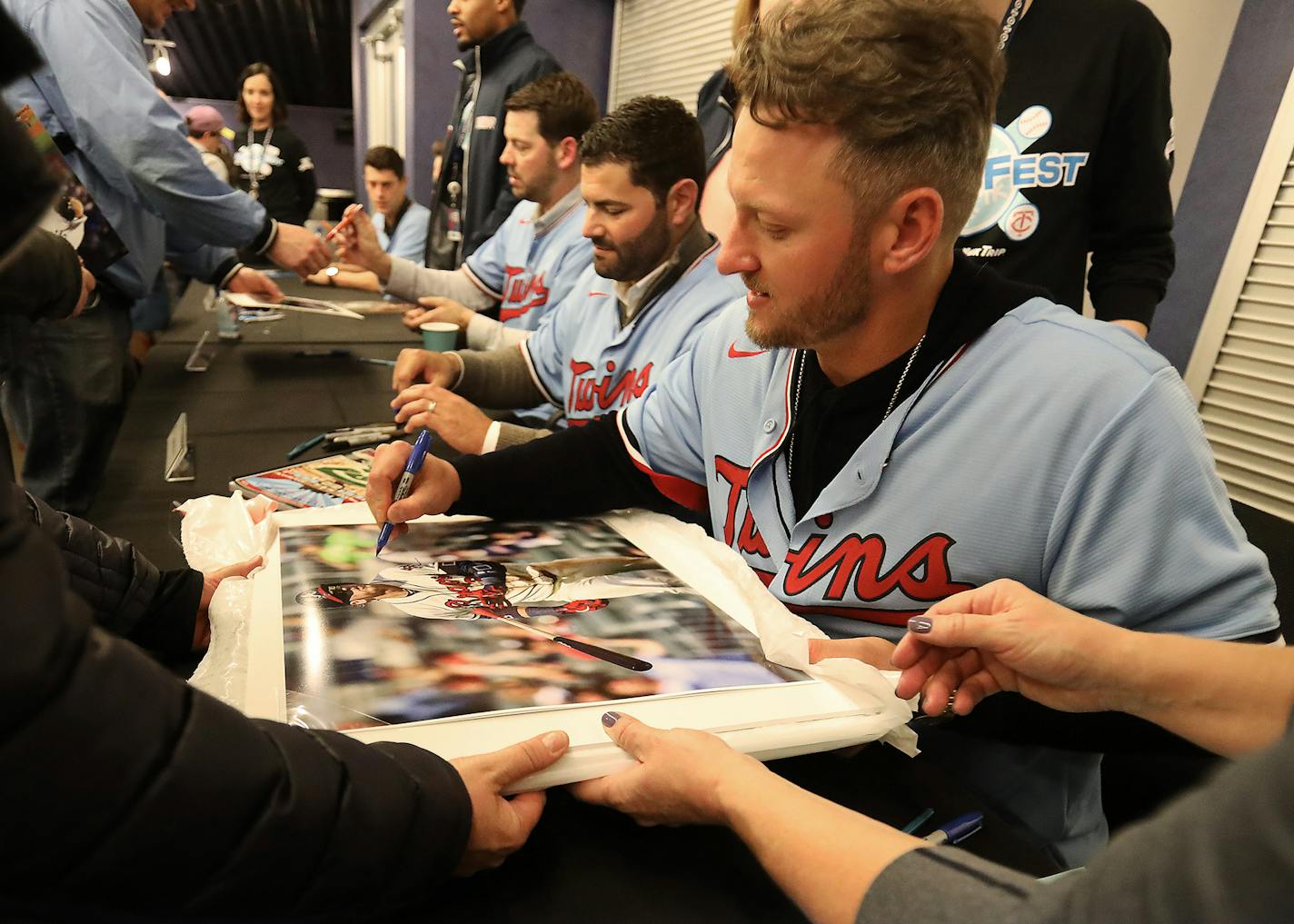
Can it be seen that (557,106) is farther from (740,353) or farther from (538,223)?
(740,353)

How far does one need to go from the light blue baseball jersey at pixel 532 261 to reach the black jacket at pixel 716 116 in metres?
0.40

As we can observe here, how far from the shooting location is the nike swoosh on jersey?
3.54 ft

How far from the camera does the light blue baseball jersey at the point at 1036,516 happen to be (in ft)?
2.47

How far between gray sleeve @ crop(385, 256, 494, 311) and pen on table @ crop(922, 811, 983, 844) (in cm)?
262

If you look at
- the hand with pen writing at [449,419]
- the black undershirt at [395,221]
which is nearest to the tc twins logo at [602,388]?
the hand with pen writing at [449,419]

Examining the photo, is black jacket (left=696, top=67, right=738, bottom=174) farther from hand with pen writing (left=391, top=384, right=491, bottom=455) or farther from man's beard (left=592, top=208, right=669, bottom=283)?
hand with pen writing (left=391, top=384, right=491, bottom=455)

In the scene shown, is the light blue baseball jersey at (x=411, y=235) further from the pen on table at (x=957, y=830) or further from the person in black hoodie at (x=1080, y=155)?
the pen on table at (x=957, y=830)

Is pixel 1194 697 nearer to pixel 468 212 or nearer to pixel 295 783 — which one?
pixel 295 783

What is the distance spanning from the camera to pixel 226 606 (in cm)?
73

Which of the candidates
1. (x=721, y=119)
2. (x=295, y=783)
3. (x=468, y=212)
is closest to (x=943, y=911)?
(x=295, y=783)

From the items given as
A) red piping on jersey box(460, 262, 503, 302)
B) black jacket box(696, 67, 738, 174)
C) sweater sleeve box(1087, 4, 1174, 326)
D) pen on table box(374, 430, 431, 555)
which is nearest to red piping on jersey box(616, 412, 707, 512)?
pen on table box(374, 430, 431, 555)

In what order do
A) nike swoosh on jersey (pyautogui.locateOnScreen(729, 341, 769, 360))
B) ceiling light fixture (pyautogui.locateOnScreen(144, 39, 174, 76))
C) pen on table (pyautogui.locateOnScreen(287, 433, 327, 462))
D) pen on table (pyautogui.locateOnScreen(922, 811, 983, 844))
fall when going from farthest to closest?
ceiling light fixture (pyautogui.locateOnScreen(144, 39, 174, 76))
pen on table (pyautogui.locateOnScreen(287, 433, 327, 462))
nike swoosh on jersey (pyautogui.locateOnScreen(729, 341, 769, 360))
pen on table (pyautogui.locateOnScreen(922, 811, 983, 844))

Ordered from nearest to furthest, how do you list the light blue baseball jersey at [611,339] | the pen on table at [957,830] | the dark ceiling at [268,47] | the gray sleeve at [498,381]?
the pen on table at [957,830], the light blue baseball jersey at [611,339], the gray sleeve at [498,381], the dark ceiling at [268,47]

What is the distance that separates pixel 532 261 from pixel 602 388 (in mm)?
1004
